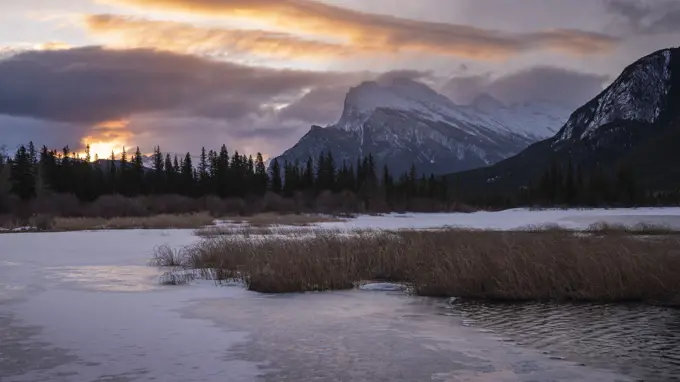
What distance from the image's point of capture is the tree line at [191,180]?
91.8 m

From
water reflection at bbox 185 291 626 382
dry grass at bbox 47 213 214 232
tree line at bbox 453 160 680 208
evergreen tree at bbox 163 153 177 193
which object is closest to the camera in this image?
water reflection at bbox 185 291 626 382

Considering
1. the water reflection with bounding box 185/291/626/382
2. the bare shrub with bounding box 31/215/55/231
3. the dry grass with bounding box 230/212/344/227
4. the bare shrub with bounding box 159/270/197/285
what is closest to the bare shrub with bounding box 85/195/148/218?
the dry grass with bounding box 230/212/344/227

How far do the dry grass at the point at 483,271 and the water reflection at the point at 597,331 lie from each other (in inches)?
40.7

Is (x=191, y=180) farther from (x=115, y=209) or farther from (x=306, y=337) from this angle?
(x=306, y=337)

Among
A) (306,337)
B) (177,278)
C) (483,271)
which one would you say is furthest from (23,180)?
(306,337)

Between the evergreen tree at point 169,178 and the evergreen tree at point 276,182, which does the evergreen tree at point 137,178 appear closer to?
the evergreen tree at point 169,178

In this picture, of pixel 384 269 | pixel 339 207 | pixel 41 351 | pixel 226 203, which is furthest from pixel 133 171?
pixel 41 351

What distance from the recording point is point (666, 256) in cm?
1772

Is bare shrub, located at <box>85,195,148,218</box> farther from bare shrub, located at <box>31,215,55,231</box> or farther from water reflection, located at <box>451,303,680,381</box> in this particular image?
water reflection, located at <box>451,303,680,381</box>

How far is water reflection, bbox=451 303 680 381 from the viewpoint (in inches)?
365

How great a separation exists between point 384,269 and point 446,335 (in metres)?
9.17

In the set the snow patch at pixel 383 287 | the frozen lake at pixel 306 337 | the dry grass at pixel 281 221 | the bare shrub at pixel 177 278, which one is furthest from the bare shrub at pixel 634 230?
the bare shrub at pixel 177 278

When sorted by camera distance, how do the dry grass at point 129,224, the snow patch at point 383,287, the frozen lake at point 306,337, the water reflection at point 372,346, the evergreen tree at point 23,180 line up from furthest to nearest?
the evergreen tree at point 23,180, the dry grass at point 129,224, the snow patch at point 383,287, the frozen lake at point 306,337, the water reflection at point 372,346

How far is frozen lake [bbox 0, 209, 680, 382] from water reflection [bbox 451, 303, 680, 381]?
3 centimetres
